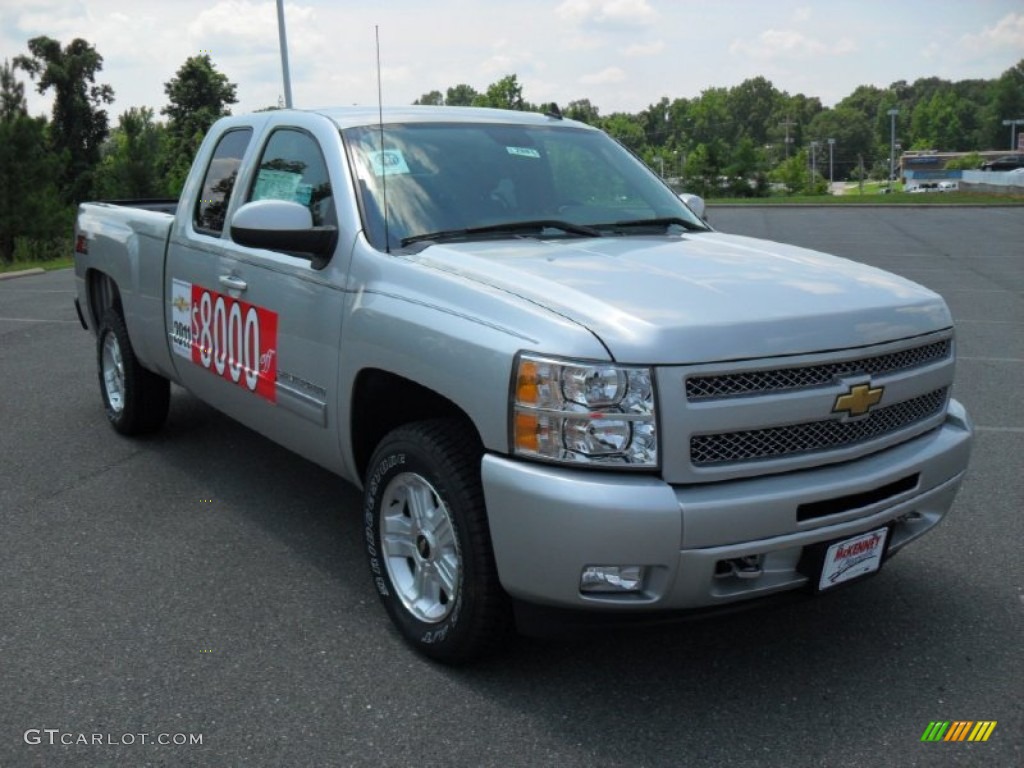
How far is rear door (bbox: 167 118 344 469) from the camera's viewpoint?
4047 mm

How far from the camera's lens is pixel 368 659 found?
357cm

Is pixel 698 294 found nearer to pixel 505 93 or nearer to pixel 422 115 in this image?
pixel 422 115

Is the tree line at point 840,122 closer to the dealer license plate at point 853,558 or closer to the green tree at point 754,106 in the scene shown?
the green tree at point 754,106

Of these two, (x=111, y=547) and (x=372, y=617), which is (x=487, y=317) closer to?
(x=372, y=617)

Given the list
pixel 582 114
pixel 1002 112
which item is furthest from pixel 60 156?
pixel 1002 112

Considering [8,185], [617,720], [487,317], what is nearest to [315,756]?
[617,720]

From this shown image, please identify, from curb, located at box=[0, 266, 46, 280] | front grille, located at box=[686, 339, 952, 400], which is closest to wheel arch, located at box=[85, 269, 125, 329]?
front grille, located at box=[686, 339, 952, 400]

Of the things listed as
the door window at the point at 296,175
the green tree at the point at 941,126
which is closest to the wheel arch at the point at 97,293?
the door window at the point at 296,175

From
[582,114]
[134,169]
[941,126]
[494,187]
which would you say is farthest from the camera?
[941,126]

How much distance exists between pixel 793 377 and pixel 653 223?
1591mm

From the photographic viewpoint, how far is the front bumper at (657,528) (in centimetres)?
286

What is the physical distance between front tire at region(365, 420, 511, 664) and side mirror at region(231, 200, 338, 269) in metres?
0.85

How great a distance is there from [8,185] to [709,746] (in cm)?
2625

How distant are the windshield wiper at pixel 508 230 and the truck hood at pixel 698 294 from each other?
101 millimetres
